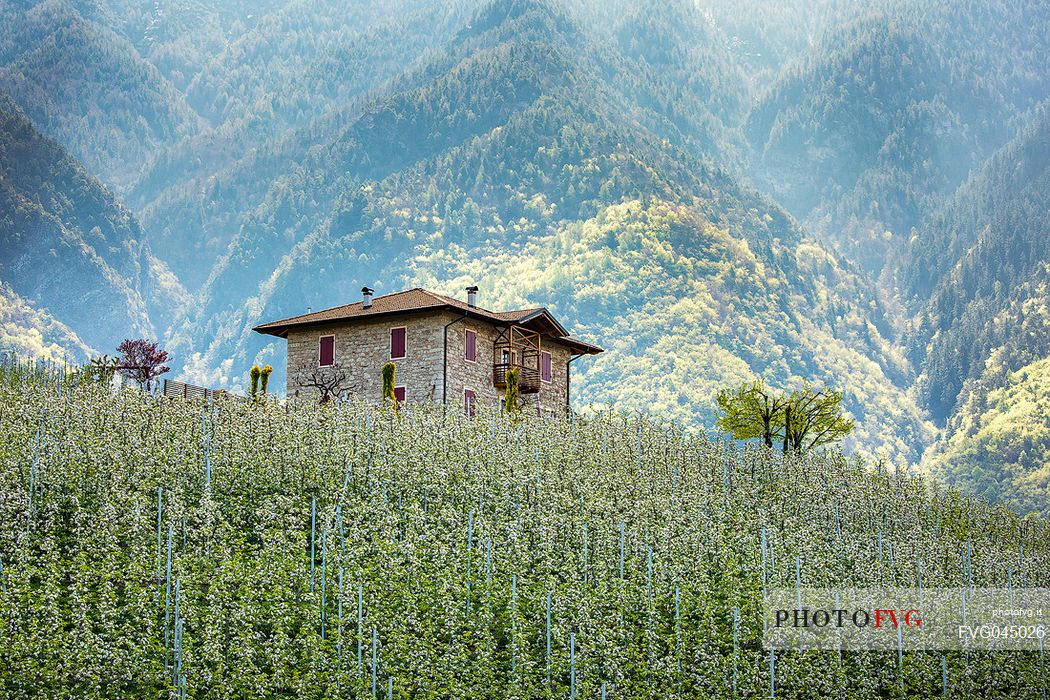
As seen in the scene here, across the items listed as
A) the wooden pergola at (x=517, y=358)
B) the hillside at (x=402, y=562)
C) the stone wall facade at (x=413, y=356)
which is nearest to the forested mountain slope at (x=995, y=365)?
the wooden pergola at (x=517, y=358)

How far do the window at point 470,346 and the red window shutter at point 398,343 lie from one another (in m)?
2.07

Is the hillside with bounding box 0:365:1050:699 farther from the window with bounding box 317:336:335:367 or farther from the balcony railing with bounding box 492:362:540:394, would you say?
the balcony railing with bounding box 492:362:540:394

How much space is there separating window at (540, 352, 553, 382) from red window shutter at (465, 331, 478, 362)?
4.04 m

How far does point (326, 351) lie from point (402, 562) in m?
23.1

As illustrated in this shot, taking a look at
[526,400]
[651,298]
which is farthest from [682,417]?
[526,400]

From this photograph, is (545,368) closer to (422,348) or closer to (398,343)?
(422,348)

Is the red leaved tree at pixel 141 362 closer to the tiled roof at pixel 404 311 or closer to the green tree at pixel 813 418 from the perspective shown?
the tiled roof at pixel 404 311

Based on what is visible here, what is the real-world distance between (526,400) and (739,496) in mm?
15966

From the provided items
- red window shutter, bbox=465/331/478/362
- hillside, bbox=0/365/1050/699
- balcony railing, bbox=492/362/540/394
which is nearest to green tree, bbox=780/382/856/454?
balcony railing, bbox=492/362/540/394

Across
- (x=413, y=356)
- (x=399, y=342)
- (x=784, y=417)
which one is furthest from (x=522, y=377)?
(x=784, y=417)

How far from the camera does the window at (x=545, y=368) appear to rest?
45.3 metres

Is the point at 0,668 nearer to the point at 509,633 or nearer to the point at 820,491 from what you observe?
the point at 509,633

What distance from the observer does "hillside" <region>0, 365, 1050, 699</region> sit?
17.3 meters

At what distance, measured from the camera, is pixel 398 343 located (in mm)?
41000
